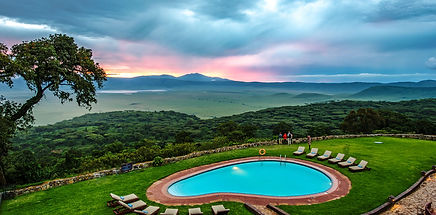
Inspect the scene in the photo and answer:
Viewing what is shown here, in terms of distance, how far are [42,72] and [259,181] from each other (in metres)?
14.3

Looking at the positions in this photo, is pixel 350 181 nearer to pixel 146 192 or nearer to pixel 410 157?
pixel 410 157

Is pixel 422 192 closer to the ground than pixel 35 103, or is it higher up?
closer to the ground

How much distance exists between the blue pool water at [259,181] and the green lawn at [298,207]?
57.9 inches

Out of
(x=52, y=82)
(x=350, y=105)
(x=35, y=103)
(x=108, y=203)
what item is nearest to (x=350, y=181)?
(x=108, y=203)

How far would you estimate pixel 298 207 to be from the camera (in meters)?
9.37

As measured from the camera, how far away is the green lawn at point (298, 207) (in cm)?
955

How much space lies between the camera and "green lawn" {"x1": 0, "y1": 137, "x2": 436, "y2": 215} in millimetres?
9555

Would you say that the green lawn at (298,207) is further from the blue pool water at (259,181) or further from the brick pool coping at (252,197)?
the blue pool water at (259,181)

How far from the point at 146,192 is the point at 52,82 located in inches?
365

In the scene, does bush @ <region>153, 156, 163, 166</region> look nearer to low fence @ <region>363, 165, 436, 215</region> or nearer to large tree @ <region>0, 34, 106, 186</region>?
large tree @ <region>0, 34, 106, 186</region>

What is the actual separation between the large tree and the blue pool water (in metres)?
9.24

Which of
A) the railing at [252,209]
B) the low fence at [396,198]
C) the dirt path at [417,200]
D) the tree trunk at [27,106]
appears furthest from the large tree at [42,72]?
the dirt path at [417,200]

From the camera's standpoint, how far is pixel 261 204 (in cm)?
981

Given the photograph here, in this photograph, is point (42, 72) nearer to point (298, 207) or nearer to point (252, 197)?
point (252, 197)
